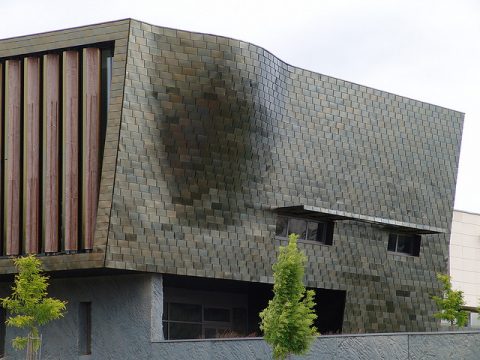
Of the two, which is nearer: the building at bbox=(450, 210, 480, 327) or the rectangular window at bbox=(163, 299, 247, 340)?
the rectangular window at bbox=(163, 299, 247, 340)

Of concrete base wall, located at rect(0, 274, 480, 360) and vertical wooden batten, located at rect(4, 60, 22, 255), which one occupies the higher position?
vertical wooden batten, located at rect(4, 60, 22, 255)

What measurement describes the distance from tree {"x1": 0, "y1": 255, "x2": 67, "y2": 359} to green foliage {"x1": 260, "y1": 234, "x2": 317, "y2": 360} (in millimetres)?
7658

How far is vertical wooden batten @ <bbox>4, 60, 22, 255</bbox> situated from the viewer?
131 ft

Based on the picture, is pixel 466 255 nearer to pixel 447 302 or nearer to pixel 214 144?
pixel 447 302

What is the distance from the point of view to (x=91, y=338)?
40438 millimetres

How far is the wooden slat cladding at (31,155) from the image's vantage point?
130ft

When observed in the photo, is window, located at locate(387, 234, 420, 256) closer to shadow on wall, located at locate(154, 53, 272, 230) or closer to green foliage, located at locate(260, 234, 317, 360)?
shadow on wall, located at locate(154, 53, 272, 230)

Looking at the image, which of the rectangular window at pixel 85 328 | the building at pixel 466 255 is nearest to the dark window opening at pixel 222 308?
the rectangular window at pixel 85 328

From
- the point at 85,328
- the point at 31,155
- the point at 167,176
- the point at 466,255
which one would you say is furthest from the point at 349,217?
the point at 466,255

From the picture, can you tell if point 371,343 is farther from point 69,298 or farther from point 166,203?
point 69,298

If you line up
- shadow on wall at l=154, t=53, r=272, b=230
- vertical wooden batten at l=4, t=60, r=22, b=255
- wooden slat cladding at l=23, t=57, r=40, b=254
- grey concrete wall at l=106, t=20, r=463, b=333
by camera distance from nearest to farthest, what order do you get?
grey concrete wall at l=106, t=20, r=463, b=333 → shadow on wall at l=154, t=53, r=272, b=230 → wooden slat cladding at l=23, t=57, r=40, b=254 → vertical wooden batten at l=4, t=60, r=22, b=255

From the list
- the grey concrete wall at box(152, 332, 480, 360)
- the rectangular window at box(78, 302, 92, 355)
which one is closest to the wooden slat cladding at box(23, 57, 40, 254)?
the rectangular window at box(78, 302, 92, 355)

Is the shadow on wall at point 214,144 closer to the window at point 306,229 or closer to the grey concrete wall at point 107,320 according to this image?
the window at point 306,229

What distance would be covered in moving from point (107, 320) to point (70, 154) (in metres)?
5.82
